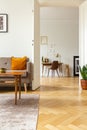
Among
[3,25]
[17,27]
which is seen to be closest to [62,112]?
[17,27]

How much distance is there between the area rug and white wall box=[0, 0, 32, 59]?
2016 mm

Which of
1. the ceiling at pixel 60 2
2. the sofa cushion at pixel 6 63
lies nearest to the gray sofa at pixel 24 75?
the sofa cushion at pixel 6 63

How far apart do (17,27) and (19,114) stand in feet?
10.8

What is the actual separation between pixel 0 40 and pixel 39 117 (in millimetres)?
3447

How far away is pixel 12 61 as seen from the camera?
587 centimetres

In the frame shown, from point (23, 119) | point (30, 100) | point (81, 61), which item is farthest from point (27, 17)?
point (23, 119)

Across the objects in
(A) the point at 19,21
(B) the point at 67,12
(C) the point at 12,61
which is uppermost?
(B) the point at 67,12

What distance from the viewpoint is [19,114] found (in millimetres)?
3334

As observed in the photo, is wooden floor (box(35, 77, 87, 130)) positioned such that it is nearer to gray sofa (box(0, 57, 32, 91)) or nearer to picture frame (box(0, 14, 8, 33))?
gray sofa (box(0, 57, 32, 91))

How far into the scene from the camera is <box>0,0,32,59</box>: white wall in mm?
6094

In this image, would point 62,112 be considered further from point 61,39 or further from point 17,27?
point 61,39

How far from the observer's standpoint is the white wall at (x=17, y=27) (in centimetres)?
609

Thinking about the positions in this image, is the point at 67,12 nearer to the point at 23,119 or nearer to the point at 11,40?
the point at 11,40

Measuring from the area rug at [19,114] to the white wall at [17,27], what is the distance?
202 centimetres
